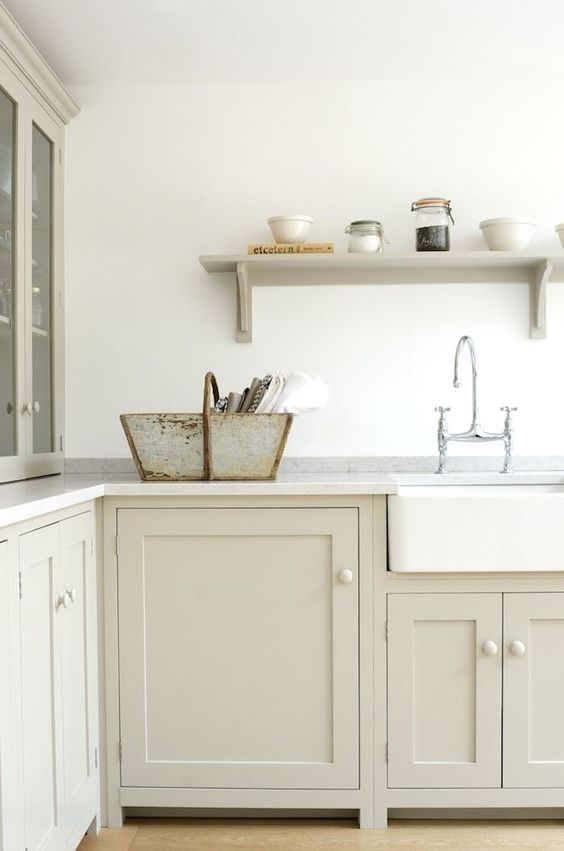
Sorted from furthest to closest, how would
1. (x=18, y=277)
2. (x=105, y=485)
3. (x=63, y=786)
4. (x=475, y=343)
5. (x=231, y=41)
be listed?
(x=475, y=343)
(x=231, y=41)
(x=18, y=277)
(x=105, y=485)
(x=63, y=786)

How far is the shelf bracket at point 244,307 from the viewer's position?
2.83m

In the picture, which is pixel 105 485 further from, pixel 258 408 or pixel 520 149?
pixel 520 149

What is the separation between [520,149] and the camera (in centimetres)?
296

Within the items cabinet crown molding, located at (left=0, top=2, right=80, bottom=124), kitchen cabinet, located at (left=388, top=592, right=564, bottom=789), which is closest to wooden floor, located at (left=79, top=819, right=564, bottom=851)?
kitchen cabinet, located at (left=388, top=592, right=564, bottom=789)

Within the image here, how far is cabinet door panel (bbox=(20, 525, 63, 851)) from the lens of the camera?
5.81ft

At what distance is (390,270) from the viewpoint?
9.64 ft

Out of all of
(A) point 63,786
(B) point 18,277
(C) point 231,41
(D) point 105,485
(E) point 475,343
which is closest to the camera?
(A) point 63,786

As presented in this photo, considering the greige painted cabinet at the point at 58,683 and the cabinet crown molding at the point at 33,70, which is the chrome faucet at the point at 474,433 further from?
the cabinet crown molding at the point at 33,70

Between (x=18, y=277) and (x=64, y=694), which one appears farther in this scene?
(x=18, y=277)

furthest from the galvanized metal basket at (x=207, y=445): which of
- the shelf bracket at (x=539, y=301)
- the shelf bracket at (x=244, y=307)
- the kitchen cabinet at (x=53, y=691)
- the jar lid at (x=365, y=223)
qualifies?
the shelf bracket at (x=539, y=301)

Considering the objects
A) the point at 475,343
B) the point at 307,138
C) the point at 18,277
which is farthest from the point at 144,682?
the point at 307,138

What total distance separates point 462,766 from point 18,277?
1676mm

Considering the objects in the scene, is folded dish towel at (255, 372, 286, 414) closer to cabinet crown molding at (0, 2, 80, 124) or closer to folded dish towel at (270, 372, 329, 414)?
folded dish towel at (270, 372, 329, 414)

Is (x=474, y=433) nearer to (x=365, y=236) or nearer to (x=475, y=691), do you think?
(x=365, y=236)
